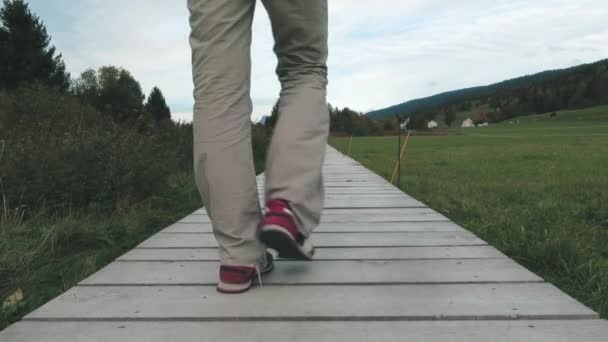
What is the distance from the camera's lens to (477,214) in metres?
3.42

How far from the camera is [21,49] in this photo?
34.2 m

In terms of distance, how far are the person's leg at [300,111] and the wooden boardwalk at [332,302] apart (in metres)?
0.26

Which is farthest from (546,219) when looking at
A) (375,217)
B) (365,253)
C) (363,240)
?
(365,253)

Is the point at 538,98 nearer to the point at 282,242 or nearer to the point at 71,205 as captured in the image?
the point at 71,205

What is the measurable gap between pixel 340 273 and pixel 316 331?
0.47 metres

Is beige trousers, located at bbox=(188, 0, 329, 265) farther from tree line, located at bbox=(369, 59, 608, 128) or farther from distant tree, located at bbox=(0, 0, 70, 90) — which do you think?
tree line, located at bbox=(369, 59, 608, 128)

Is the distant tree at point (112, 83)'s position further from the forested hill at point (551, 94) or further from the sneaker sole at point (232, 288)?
the sneaker sole at point (232, 288)

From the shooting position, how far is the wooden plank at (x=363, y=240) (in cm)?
203

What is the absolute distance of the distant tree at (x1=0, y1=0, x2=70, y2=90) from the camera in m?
33.3

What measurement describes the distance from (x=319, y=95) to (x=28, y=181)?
8.53ft

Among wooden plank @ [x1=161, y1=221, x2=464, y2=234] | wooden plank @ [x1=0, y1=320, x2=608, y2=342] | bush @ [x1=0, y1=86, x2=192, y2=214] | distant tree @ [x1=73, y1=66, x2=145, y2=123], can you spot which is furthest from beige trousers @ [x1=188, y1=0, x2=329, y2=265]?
distant tree @ [x1=73, y1=66, x2=145, y2=123]

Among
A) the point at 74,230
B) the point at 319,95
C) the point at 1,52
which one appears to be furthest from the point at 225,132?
the point at 1,52

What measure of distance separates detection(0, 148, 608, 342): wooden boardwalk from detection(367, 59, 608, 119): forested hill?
66.3m

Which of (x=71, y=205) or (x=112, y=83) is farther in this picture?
(x=112, y=83)
